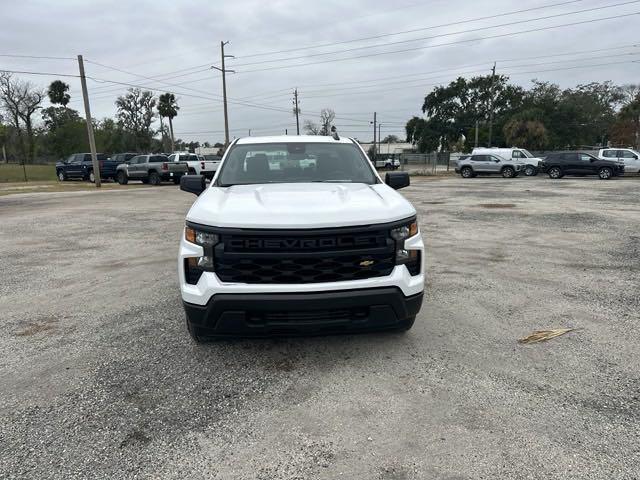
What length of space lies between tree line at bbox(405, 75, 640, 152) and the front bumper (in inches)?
2022

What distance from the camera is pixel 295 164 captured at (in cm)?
457

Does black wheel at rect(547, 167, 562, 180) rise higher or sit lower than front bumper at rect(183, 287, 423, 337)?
lower

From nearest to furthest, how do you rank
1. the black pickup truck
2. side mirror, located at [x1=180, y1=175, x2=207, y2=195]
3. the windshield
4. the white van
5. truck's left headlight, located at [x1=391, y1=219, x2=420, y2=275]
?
truck's left headlight, located at [x1=391, y1=219, x2=420, y2=275] < the windshield < side mirror, located at [x1=180, y1=175, x2=207, y2=195] < the white van < the black pickup truck

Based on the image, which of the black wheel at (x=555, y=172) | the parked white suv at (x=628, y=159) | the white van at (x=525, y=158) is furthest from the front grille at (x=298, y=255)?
the white van at (x=525, y=158)

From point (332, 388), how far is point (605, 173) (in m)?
28.2

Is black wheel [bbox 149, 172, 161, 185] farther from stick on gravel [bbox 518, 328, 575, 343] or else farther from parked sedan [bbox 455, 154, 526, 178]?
stick on gravel [bbox 518, 328, 575, 343]

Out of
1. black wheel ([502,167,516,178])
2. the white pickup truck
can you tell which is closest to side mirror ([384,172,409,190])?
the white pickup truck

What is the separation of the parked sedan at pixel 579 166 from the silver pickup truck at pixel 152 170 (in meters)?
22.1

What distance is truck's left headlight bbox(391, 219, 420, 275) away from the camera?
3.25 metres

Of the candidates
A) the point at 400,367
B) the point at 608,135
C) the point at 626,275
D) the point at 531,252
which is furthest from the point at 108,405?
the point at 608,135

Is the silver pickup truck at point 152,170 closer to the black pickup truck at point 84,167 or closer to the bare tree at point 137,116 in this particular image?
the black pickup truck at point 84,167

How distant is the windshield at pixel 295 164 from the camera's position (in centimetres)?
438

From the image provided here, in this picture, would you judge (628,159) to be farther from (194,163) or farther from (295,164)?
(295,164)

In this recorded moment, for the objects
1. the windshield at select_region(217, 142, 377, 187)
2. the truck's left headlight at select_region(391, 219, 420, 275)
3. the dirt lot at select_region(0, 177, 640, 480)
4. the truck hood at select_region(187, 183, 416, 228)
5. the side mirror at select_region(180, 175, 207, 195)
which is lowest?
the dirt lot at select_region(0, 177, 640, 480)
